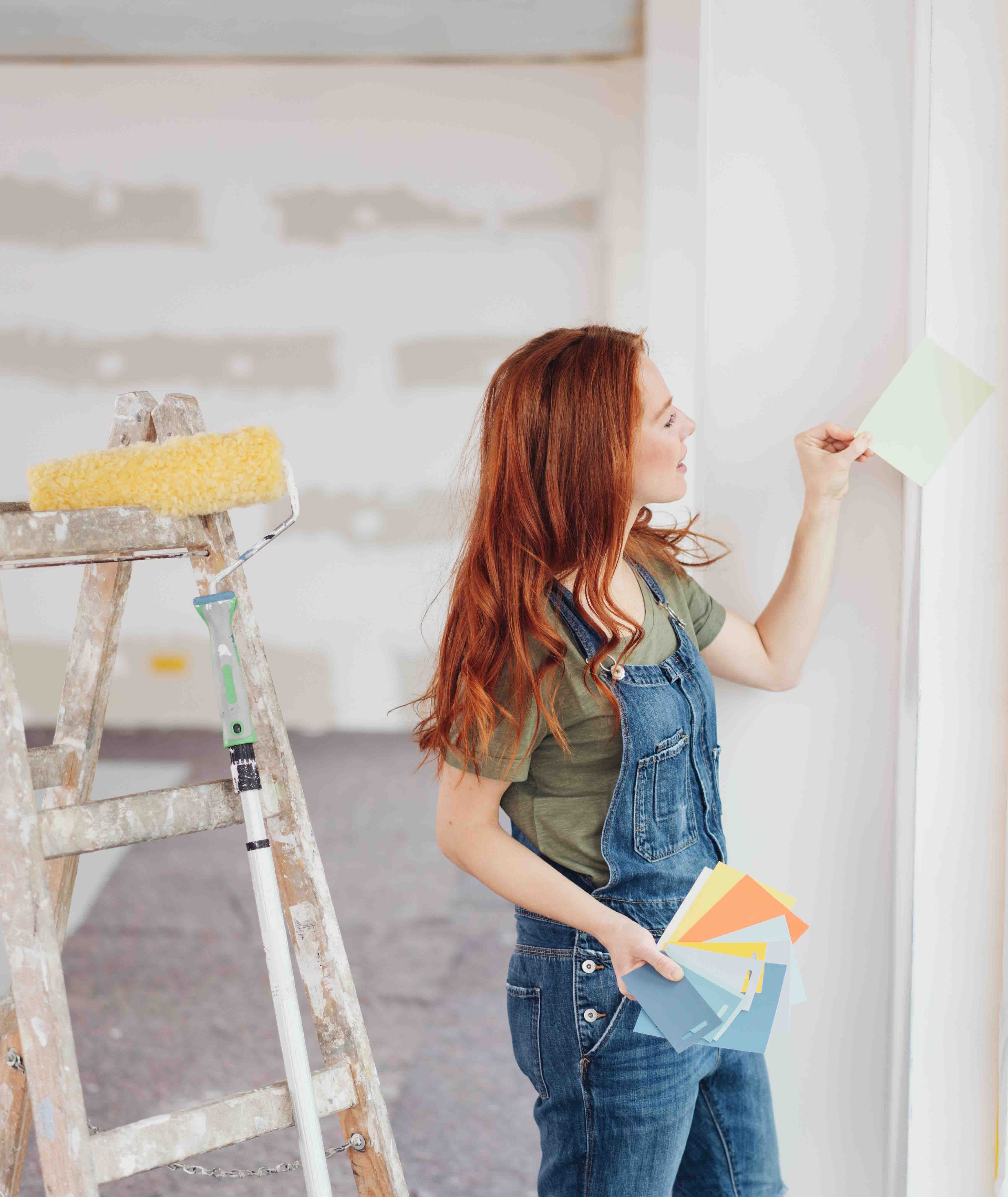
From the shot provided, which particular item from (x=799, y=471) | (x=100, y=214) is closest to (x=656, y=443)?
(x=799, y=471)

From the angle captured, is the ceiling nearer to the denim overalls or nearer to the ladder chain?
the denim overalls

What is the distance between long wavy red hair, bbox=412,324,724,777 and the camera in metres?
1.01

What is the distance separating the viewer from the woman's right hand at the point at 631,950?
3.00ft

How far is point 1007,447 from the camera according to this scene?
109 cm

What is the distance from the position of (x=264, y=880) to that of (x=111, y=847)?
0.13 meters

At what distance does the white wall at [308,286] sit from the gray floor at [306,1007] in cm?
141

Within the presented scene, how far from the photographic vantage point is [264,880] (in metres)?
0.94

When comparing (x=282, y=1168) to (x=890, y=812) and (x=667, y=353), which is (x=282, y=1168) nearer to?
(x=890, y=812)

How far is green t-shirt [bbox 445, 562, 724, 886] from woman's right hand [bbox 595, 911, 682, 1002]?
8 centimetres

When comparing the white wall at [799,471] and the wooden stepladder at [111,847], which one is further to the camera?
the white wall at [799,471]

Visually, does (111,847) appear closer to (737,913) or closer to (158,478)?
(158,478)

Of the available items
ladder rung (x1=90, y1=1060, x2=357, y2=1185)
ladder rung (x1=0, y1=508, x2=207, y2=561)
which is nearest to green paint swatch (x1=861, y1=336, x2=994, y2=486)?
ladder rung (x1=0, y1=508, x2=207, y2=561)

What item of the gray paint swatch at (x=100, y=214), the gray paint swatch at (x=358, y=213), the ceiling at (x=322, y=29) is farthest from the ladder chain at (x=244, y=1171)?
the gray paint swatch at (x=100, y=214)

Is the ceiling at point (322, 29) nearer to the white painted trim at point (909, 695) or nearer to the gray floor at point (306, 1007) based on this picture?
the gray floor at point (306, 1007)
